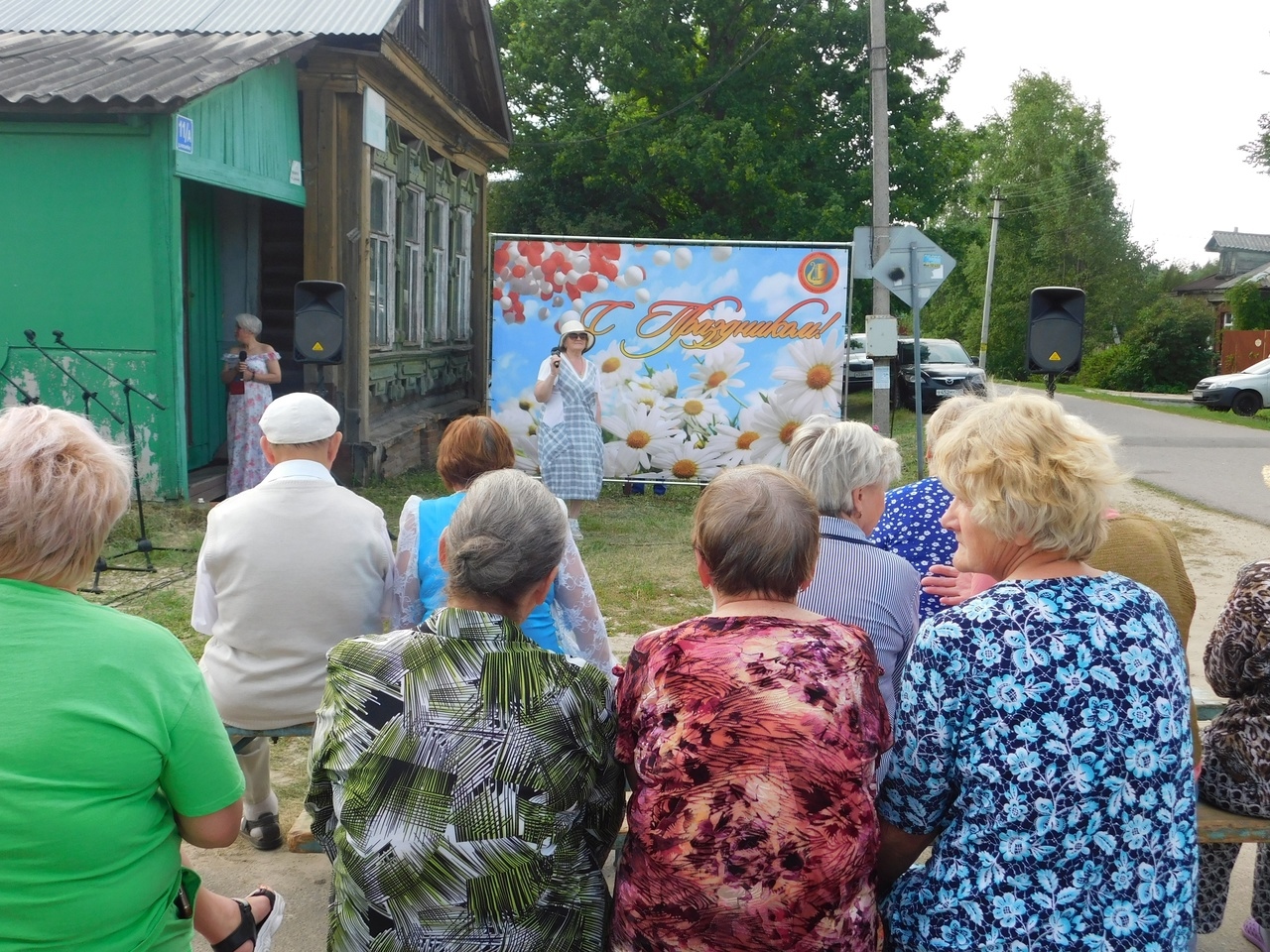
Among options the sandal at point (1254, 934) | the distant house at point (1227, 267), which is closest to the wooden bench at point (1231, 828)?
the sandal at point (1254, 934)

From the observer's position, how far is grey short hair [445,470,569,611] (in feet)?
6.79

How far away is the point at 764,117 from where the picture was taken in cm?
2328

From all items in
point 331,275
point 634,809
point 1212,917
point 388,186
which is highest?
point 388,186

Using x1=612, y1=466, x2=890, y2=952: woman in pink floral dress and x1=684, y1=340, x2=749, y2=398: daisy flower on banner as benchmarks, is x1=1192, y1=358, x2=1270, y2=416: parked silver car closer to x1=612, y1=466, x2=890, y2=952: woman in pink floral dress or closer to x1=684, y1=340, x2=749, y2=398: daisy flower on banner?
x1=684, y1=340, x2=749, y2=398: daisy flower on banner

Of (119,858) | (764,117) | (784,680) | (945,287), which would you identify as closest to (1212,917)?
(784,680)

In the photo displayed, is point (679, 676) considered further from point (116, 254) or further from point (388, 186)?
point (388, 186)

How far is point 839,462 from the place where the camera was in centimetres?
287

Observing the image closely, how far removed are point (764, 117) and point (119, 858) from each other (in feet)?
76.1

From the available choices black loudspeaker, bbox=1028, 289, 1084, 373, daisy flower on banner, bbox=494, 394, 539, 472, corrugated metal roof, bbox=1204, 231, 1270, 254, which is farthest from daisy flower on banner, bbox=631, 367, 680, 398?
corrugated metal roof, bbox=1204, 231, 1270, 254

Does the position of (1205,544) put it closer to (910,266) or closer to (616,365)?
(910,266)

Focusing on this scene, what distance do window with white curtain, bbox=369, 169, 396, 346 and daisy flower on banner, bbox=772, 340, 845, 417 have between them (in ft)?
13.0

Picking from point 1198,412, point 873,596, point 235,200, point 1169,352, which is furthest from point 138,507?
point 1169,352

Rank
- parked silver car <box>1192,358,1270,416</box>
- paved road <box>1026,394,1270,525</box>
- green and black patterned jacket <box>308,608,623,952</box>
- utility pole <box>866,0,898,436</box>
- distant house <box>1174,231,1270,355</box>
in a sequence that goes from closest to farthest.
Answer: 1. green and black patterned jacket <box>308,608,623,952</box>
2. paved road <box>1026,394,1270,525</box>
3. utility pole <box>866,0,898,436</box>
4. parked silver car <box>1192,358,1270,416</box>
5. distant house <box>1174,231,1270,355</box>

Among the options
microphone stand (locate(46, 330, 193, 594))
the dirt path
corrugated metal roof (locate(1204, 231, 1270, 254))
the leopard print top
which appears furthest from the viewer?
corrugated metal roof (locate(1204, 231, 1270, 254))
